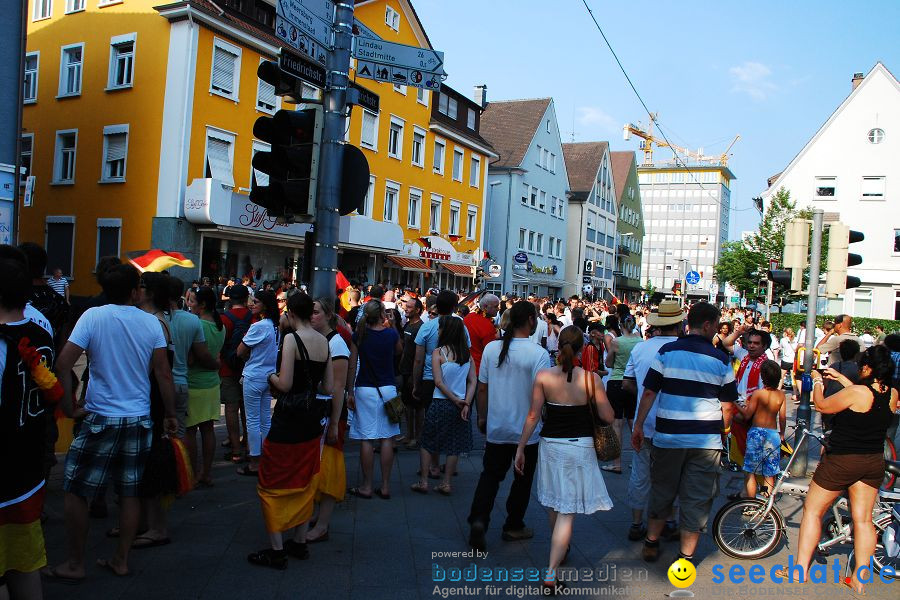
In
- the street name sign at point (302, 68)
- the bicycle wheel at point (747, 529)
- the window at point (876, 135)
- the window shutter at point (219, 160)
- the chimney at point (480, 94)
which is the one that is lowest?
the bicycle wheel at point (747, 529)

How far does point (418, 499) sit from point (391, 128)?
25.7m

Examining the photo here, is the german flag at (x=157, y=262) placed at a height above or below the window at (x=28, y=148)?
below

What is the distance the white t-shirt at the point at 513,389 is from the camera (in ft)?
18.3

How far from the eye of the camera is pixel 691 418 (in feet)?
17.0

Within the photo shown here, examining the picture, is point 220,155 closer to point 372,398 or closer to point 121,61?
point 121,61

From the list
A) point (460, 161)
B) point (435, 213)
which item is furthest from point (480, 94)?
point (435, 213)

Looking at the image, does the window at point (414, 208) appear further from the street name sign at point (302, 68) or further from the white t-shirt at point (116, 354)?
the white t-shirt at point (116, 354)

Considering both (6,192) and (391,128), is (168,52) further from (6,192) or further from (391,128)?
(391,128)

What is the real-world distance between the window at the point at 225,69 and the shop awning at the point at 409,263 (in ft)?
34.0

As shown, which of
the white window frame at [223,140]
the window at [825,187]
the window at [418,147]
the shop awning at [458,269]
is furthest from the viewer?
the window at [825,187]

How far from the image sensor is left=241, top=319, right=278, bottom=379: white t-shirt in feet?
22.6

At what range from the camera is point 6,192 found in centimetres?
1564

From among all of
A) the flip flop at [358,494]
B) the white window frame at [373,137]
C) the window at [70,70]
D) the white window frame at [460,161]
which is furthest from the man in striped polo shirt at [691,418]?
the white window frame at [460,161]

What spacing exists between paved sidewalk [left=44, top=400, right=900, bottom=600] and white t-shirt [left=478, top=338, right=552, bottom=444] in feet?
2.97
